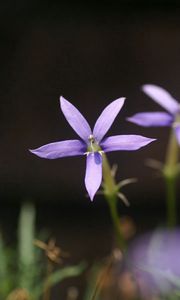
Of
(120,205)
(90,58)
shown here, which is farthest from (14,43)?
(120,205)

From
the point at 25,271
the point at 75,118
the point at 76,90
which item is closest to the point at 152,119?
the point at 75,118

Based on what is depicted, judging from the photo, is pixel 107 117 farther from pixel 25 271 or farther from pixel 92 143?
pixel 25 271

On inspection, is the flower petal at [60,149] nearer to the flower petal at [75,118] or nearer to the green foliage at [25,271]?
the flower petal at [75,118]

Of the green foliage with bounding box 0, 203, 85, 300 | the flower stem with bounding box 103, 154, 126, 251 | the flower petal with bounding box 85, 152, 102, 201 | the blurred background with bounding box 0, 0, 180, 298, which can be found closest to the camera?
the flower petal with bounding box 85, 152, 102, 201

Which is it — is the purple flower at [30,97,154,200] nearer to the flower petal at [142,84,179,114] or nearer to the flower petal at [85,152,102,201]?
the flower petal at [85,152,102,201]

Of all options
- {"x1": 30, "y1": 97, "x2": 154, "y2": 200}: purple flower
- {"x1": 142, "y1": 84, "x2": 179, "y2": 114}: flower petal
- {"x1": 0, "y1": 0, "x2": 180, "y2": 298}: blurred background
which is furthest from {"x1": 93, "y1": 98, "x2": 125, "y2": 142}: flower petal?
{"x1": 0, "y1": 0, "x2": 180, "y2": 298}: blurred background

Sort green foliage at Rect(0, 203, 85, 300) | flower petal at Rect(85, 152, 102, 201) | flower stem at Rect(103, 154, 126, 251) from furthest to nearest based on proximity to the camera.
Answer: green foliage at Rect(0, 203, 85, 300)
flower stem at Rect(103, 154, 126, 251)
flower petal at Rect(85, 152, 102, 201)
